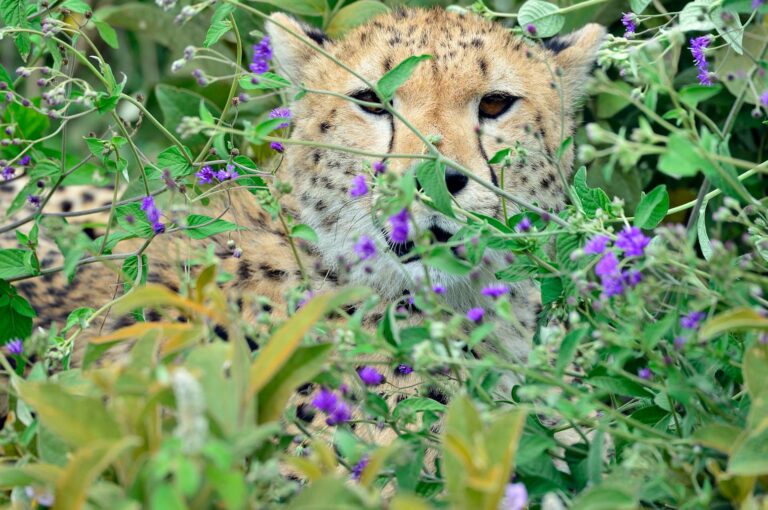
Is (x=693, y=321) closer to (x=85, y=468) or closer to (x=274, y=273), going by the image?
(x=85, y=468)

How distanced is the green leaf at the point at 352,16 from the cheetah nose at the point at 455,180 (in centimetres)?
68

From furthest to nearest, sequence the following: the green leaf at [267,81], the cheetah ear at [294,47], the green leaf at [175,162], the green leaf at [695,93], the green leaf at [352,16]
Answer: the green leaf at [352,16]
the cheetah ear at [294,47]
the green leaf at [175,162]
the green leaf at [267,81]
the green leaf at [695,93]

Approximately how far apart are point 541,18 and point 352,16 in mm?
820

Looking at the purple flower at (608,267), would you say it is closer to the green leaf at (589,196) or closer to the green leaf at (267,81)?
the green leaf at (589,196)

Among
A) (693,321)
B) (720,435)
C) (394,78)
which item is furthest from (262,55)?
(720,435)

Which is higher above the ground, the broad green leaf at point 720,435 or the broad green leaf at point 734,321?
the broad green leaf at point 734,321

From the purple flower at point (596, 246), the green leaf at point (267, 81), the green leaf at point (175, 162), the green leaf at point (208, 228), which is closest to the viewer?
the purple flower at point (596, 246)

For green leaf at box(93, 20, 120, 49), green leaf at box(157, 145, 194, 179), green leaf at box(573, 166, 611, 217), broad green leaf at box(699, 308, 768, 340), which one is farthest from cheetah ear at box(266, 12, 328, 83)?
broad green leaf at box(699, 308, 768, 340)

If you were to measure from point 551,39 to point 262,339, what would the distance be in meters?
1.42

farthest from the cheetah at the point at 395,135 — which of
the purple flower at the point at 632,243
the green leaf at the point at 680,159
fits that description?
the green leaf at the point at 680,159

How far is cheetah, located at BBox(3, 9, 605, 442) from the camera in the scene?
200 cm

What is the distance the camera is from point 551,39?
7.97ft

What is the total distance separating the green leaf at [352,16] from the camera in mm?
2401

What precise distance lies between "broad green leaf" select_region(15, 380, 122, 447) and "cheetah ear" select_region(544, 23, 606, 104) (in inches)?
59.8
